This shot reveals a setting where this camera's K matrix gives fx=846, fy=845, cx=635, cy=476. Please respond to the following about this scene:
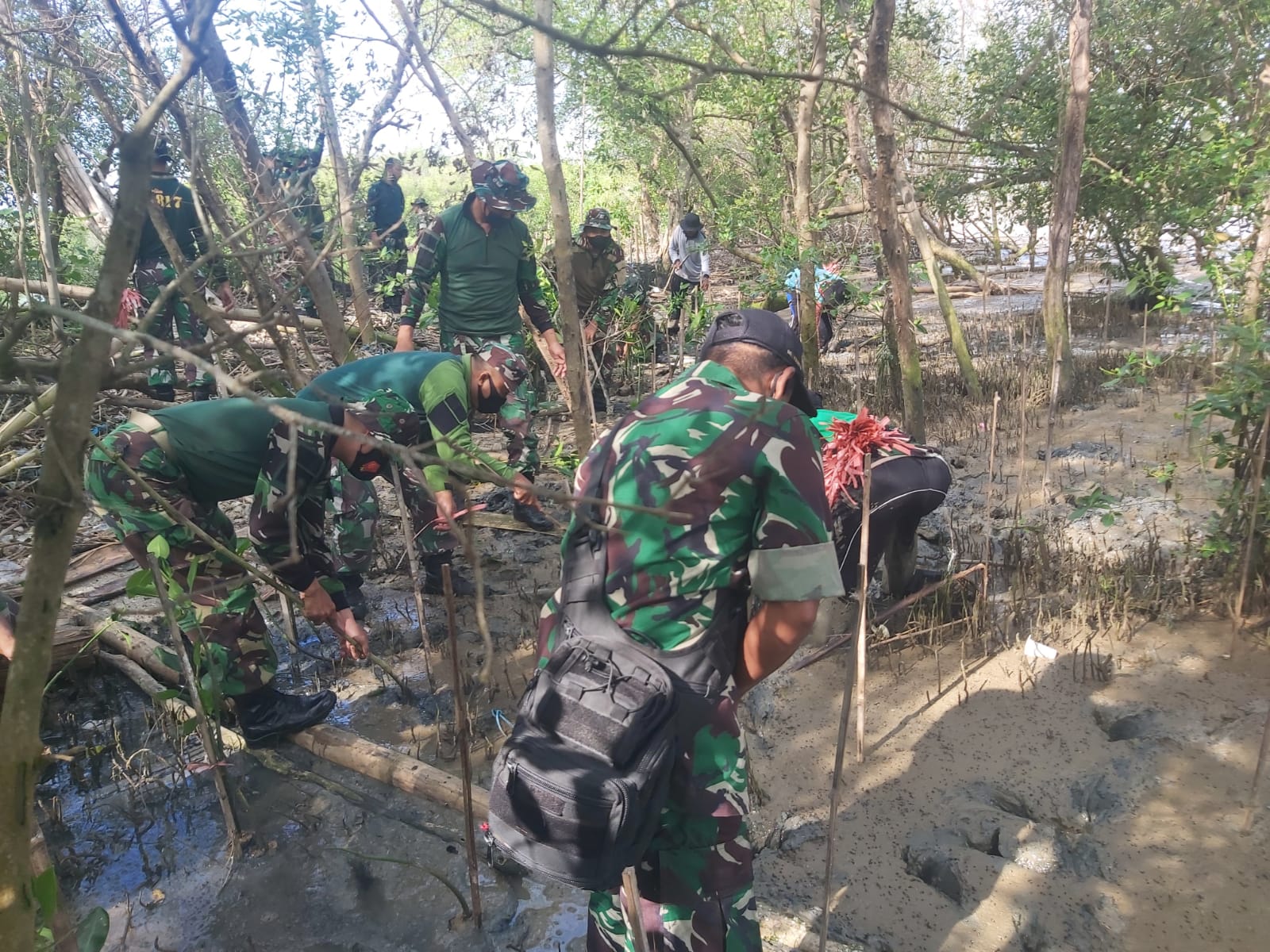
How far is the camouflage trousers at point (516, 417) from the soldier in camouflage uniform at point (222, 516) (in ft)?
5.15

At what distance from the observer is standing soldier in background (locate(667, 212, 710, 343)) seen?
8.36 metres

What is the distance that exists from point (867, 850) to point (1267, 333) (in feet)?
7.71

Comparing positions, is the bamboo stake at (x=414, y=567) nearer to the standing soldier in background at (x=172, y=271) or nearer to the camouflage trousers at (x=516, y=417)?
the camouflage trousers at (x=516, y=417)

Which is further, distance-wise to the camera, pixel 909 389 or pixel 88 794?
pixel 909 389

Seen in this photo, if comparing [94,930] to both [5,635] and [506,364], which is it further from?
[506,364]

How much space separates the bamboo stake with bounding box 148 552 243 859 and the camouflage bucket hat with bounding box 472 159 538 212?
3076 millimetres

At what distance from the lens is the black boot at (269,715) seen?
3.18 m

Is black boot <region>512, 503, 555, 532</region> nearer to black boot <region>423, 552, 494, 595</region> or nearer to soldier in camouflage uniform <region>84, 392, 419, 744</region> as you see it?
black boot <region>423, 552, 494, 595</region>

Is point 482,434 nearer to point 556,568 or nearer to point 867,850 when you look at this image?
point 556,568

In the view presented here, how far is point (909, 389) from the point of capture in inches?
209

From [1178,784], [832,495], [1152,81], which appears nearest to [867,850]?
[1178,784]

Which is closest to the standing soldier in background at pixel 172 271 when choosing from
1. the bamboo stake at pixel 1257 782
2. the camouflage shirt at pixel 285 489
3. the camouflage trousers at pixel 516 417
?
the camouflage trousers at pixel 516 417

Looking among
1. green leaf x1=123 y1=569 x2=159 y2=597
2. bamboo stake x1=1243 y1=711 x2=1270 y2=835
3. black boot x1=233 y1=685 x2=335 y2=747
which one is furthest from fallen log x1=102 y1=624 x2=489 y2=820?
bamboo stake x1=1243 y1=711 x2=1270 y2=835

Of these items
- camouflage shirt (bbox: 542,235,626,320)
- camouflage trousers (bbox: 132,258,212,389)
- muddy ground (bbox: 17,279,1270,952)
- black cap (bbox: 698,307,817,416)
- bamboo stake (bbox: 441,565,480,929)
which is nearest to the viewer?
black cap (bbox: 698,307,817,416)
